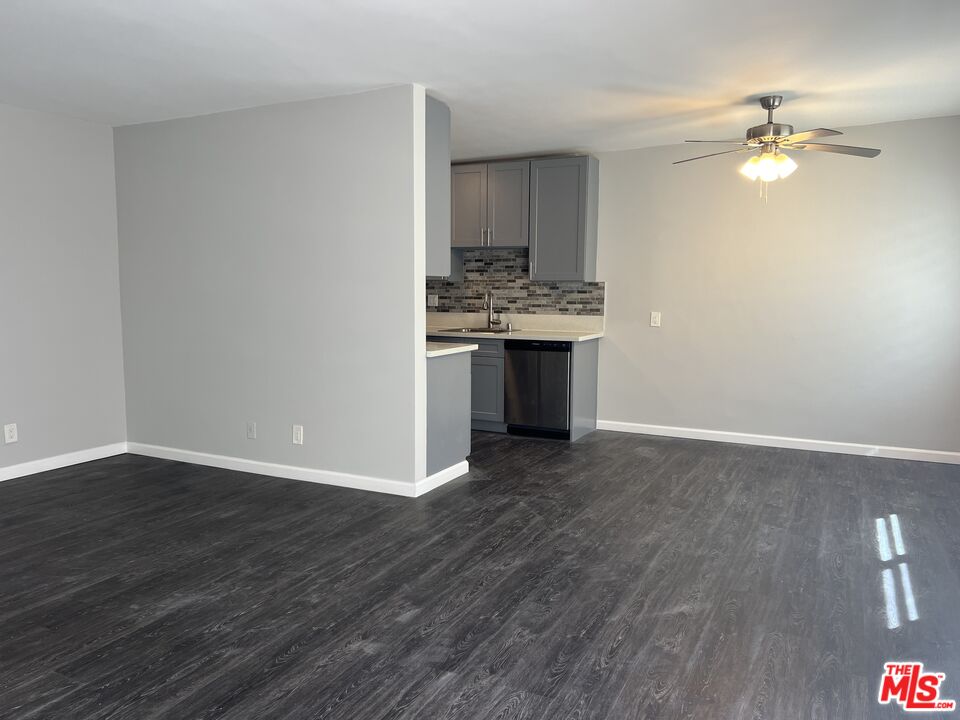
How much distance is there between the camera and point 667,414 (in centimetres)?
581

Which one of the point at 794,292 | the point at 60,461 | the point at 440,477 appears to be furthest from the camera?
the point at 794,292

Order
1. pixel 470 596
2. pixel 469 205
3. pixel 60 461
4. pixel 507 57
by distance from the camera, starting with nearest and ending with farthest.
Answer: pixel 470 596 < pixel 507 57 < pixel 60 461 < pixel 469 205

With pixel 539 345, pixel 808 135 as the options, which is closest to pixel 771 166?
pixel 808 135

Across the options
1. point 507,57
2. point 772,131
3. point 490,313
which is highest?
point 507,57

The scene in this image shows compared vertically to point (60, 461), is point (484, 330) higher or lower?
higher

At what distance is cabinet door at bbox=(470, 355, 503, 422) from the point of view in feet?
19.0

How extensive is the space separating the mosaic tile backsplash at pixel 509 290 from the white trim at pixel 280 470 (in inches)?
106

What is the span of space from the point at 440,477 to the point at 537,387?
1.57 m

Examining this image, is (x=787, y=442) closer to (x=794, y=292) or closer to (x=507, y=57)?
(x=794, y=292)

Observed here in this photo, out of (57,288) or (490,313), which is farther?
(490,313)

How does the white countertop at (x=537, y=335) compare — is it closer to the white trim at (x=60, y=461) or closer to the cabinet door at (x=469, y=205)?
the cabinet door at (x=469, y=205)

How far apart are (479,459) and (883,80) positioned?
3394 millimetres

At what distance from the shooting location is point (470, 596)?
2.78 m

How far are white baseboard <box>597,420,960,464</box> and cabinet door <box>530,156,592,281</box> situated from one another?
1364mm
